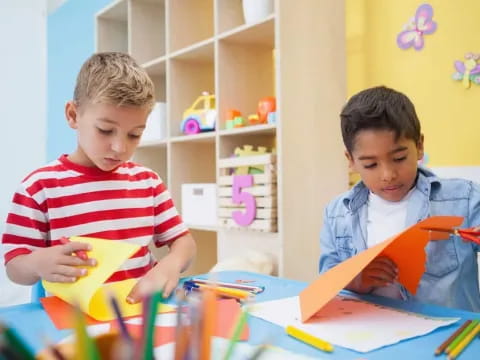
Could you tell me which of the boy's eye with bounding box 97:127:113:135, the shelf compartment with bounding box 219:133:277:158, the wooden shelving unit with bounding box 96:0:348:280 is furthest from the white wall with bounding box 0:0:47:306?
the boy's eye with bounding box 97:127:113:135

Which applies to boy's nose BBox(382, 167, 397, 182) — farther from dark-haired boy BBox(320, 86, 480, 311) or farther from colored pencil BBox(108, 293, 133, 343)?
colored pencil BBox(108, 293, 133, 343)

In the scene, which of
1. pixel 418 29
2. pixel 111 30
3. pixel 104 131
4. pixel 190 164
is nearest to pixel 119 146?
pixel 104 131

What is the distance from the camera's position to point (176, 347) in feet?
0.74

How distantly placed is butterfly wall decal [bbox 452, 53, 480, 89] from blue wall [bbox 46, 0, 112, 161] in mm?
2371

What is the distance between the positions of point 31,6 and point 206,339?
139 inches

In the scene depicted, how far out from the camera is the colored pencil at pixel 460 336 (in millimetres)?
472

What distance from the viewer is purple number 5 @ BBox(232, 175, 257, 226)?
1.61m

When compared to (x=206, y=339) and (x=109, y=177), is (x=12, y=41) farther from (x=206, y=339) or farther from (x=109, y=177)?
(x=206, y=339)

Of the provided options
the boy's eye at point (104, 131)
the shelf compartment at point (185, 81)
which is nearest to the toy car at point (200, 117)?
the shelf compartment at point (185, 81)

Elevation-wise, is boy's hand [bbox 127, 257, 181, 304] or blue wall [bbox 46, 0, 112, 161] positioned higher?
blue wall [bbox 46, 0, 112, 161]

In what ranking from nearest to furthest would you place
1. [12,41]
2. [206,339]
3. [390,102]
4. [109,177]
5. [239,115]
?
1. [206,339]
2. [390,102]
3. [109,177]
4. [239,115]
5. [12,41]

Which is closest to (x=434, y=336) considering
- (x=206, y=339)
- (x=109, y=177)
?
(x=206, y=339)

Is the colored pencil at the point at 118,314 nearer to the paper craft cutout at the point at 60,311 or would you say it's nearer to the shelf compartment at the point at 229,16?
the paper craft cutout at the point at 60,311

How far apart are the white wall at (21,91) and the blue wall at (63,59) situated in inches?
1.8
